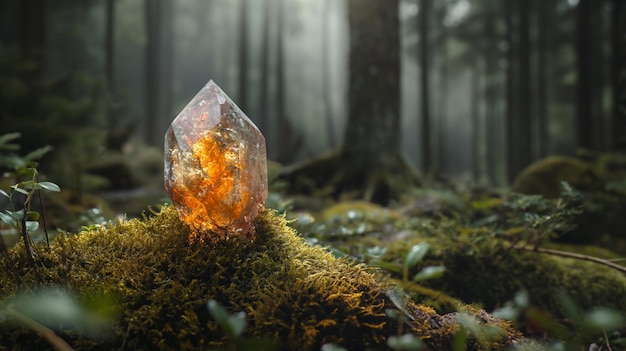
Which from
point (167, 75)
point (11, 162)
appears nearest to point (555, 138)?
point (167, 75)

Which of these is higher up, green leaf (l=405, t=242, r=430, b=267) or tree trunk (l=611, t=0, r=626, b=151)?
tree trunk (l=611, t=0, r=626, b=151)

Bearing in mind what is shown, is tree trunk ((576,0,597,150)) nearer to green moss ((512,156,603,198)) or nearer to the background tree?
green moss ((512,156,603,198))

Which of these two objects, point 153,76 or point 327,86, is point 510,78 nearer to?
point 153,76

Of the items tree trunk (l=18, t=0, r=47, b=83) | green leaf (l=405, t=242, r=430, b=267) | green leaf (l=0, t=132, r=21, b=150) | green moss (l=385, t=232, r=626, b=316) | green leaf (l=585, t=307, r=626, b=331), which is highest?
tree trunk (l=18, t=0, r=47, b=83)

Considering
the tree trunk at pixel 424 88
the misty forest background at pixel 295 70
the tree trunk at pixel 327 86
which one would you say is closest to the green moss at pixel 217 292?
the misty forest background at pixel 295 70

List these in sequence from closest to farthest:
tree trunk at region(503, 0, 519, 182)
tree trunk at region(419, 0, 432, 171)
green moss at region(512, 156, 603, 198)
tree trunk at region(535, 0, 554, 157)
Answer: green moss at region(512, 156, 603, 198), tree trunk at region(419, 0, 432, 171), tree trunk at region(503, 0, 519, 182), tree trunk at region(535, 0, 554, 157)

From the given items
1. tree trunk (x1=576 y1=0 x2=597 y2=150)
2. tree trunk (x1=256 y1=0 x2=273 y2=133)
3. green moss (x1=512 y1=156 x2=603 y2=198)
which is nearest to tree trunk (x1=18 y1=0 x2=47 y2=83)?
green moss (x1=512 y1=156 x2=603 y2=198)
